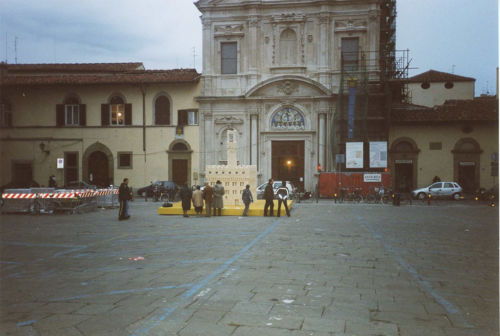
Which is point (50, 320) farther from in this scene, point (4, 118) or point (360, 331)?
point (4, 118)

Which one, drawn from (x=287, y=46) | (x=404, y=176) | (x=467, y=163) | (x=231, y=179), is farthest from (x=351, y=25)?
(x=231, y=179)

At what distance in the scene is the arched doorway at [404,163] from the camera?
32281 millimetres

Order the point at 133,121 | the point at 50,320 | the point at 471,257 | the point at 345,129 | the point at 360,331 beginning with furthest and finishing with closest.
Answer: the point at 133,121 → the point at 345,129 → the point at 471,257 → the point at 50,320 → the point at 360,331

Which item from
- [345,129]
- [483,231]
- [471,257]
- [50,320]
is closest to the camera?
[50,320]

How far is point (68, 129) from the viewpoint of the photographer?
34594mm

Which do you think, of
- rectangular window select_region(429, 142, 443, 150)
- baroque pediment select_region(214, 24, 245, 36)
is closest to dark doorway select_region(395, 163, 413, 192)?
rectangular window select_region(429, 142, 443, 150)

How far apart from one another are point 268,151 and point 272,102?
3.57 m

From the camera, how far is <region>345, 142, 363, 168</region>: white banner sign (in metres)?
30.9

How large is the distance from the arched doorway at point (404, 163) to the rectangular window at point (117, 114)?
20130mm

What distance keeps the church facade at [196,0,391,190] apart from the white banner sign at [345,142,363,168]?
4.07 feet

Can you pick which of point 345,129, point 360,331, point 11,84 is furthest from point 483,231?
point 11,84

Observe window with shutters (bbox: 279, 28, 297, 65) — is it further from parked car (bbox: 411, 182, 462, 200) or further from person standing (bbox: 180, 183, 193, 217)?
person standing (bbox: 180, 183, 193, 217)

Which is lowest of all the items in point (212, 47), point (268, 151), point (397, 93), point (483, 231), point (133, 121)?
point (483, 231)

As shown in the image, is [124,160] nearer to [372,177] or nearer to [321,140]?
[321,140]
